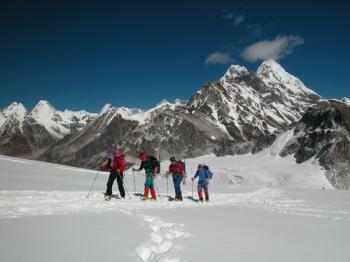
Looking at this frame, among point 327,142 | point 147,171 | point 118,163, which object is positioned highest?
point 327,142

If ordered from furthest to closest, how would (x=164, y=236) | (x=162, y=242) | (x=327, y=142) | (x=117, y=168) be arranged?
(x=327, y=142)
(x=117, y=168)
(x=164, y=236)
(x=162, y=242)

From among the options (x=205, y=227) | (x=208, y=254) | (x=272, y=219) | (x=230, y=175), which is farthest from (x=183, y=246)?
(x=230, y=175)

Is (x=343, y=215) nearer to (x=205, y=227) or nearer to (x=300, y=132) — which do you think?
(x=205, y=227)

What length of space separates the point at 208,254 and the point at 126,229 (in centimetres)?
235

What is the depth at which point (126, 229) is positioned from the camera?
729 cm

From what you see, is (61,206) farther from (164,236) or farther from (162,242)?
(162,242)

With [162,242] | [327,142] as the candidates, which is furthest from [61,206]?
[327,142]

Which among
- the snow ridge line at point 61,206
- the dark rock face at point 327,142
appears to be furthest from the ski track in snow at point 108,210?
the dark rock face at point 327,142

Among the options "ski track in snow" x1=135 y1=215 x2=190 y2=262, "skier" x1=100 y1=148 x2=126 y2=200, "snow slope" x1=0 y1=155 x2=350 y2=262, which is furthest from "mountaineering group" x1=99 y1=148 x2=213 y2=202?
"ski track in snow" x1=135 y1=215 x2=190 y2=262

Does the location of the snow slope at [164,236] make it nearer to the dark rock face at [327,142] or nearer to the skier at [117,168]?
A: the skier at [117,168]

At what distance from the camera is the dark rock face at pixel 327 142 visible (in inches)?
2692

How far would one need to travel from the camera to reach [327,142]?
75688mm

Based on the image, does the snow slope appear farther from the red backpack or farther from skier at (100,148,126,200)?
the red backpack

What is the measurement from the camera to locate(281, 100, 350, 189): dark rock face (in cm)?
6838
